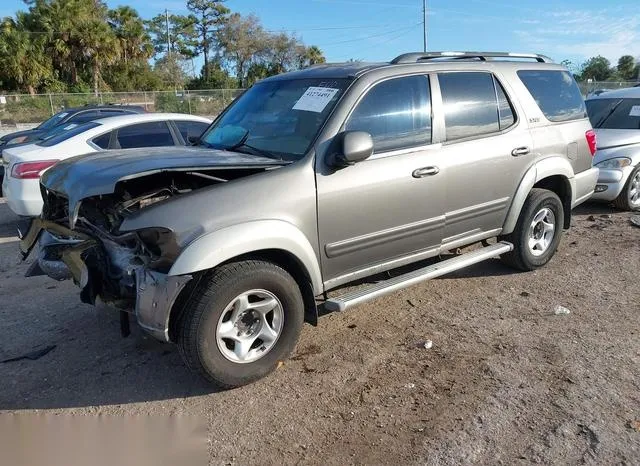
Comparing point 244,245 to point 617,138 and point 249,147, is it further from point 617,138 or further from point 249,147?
point 617,138

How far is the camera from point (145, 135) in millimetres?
7461

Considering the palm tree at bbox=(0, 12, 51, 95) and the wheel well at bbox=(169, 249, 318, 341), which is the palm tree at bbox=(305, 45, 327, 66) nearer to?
the palm tree at bbox=(0, 12, 51, 95)

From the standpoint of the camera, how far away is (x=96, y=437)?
3105mm

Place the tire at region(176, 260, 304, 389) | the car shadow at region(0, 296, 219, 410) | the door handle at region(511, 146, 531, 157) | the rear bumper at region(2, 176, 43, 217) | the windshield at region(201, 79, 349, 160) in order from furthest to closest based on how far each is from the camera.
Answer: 1. the rear bumper at region(2, 176, 43, 217)
2. the door handle at region(511, 146, 531, 157)
3. the windshield at region(201, 79, 349, 160)
4. the car shadow at region(0, 296, 219, 410)
5. the tire at region(176, 260, 304, 389)

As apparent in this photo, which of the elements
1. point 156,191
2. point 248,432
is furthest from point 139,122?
point 248,432

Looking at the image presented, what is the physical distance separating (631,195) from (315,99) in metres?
5.92

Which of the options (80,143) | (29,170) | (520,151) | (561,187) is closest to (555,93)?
(561,187)

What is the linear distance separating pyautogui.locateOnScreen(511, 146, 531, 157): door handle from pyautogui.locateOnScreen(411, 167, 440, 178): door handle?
100cm

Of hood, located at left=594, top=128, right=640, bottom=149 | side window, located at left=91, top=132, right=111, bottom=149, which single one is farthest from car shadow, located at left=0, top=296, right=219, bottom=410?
hood, located at left=594, top=128, right=640, bottom=149

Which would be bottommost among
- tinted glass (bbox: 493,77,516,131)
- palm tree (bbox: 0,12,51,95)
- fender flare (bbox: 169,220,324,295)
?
fender flare (bbox: 169,220,324,295)

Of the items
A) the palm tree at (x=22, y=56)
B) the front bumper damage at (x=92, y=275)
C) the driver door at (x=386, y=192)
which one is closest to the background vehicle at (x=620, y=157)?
the driver door at (x=386, y=192)

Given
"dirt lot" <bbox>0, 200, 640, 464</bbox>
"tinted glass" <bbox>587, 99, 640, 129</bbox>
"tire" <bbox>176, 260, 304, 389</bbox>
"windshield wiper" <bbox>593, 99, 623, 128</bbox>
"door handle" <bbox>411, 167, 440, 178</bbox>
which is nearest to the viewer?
"dirt lot" <bbox>0, 200, 640, 464</bbox>

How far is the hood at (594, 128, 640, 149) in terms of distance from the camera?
26.5 feet

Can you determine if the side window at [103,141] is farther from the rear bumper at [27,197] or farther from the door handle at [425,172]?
the door handle at [425,172]
